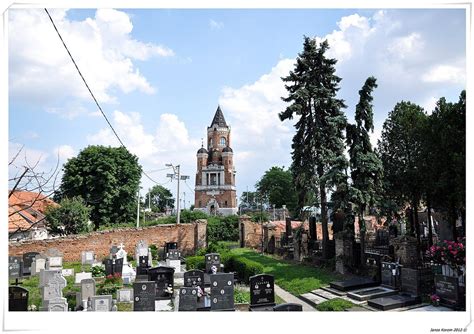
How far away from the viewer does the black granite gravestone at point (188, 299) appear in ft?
30.8

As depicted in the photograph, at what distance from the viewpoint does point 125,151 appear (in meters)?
33.6

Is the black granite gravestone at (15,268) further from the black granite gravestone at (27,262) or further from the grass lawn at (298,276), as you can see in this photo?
the grass lawn at (298,276)

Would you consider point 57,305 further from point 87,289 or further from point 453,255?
point 453,255

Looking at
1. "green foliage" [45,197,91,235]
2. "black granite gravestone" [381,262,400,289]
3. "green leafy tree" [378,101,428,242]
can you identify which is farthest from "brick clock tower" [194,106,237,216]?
"black granite gravestone" [381,262,400,289]

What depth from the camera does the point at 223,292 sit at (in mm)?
9516

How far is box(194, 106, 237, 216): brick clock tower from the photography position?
5584cm

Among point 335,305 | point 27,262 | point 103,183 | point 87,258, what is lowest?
point 87,258

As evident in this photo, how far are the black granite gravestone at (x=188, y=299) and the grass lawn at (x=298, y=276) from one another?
12.1 ft

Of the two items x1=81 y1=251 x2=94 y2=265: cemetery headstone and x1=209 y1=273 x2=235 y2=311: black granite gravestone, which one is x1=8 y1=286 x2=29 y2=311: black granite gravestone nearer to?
x1=209 y1=273 x2=235 y2=311: black granite gravestone

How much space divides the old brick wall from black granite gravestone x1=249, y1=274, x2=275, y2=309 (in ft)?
44.9

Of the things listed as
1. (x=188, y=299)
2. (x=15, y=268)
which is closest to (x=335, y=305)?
(x=188, y=299)

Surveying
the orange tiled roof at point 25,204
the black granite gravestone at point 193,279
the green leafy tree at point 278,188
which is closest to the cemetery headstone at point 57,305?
the orange tiled roof at point 25,204

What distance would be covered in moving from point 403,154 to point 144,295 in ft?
40.0

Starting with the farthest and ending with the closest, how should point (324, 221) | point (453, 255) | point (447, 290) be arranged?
1. point (324, 221)
2. point (453, 255)
3. point (447, 290)
